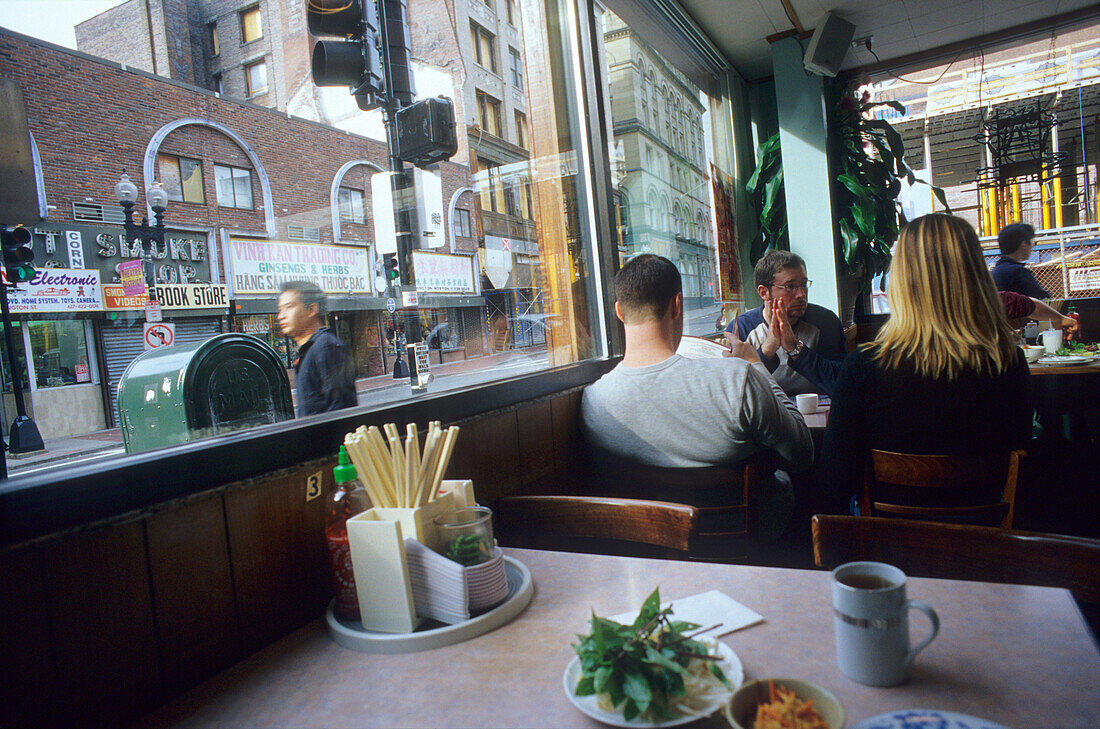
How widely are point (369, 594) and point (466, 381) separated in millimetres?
996

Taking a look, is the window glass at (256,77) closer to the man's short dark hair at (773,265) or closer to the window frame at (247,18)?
the window frame at (247,18)

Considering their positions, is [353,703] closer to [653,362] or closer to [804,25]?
[653,362]

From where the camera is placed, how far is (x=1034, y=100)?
521 centimetres

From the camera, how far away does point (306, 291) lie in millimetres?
1456

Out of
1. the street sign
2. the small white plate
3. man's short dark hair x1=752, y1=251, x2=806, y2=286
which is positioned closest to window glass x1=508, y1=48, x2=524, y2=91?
man's short dark hair x1=752, y1=251, x2=806, y2=286

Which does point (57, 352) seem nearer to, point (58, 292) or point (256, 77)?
point (58, 292)

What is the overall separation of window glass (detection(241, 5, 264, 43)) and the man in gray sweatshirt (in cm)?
109

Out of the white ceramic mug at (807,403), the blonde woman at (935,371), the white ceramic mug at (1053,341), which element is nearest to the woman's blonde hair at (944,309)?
the blonde woman at (935,371)

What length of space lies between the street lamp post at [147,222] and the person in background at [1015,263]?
464 cm

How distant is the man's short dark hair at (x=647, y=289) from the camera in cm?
182

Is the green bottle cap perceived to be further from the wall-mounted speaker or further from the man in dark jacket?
the wall-mounted speaker

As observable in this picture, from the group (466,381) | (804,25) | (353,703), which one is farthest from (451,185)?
(804,25)

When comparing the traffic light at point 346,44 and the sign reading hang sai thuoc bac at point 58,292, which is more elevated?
the traffic light at point 346,44

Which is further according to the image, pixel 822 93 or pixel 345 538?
pixel 822 93
